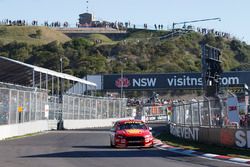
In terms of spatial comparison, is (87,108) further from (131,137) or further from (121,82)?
(131,137)

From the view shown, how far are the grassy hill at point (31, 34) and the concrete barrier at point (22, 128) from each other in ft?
350

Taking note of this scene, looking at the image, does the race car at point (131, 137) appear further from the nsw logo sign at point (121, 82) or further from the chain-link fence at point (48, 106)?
the nsw logo sign at point (121, 82)

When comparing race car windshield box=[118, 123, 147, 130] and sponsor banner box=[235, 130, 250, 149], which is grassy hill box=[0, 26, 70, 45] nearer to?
race car windshield box=[118, 123, 147, 130]

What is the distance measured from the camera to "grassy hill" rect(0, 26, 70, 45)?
15465 cm

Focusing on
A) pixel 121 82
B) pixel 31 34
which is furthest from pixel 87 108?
pixel 31 34

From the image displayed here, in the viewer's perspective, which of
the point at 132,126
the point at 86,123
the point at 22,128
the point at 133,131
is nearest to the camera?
the point at 133,131

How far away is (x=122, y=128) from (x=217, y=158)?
27.1 ft

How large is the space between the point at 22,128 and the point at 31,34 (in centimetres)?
12339

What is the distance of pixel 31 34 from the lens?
160 metres

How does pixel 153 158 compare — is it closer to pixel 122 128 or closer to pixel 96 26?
pixel 122 128


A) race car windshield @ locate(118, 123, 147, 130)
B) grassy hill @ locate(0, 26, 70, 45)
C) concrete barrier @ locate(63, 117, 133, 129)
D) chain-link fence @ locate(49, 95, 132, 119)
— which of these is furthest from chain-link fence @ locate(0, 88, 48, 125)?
grassy hill @ locate(0, 26, 70, 45)

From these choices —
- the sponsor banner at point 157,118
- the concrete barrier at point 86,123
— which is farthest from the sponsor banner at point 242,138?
the sponsor banner at point 157,118

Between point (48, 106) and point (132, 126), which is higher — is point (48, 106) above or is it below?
above

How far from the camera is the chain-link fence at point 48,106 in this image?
1378 inches
